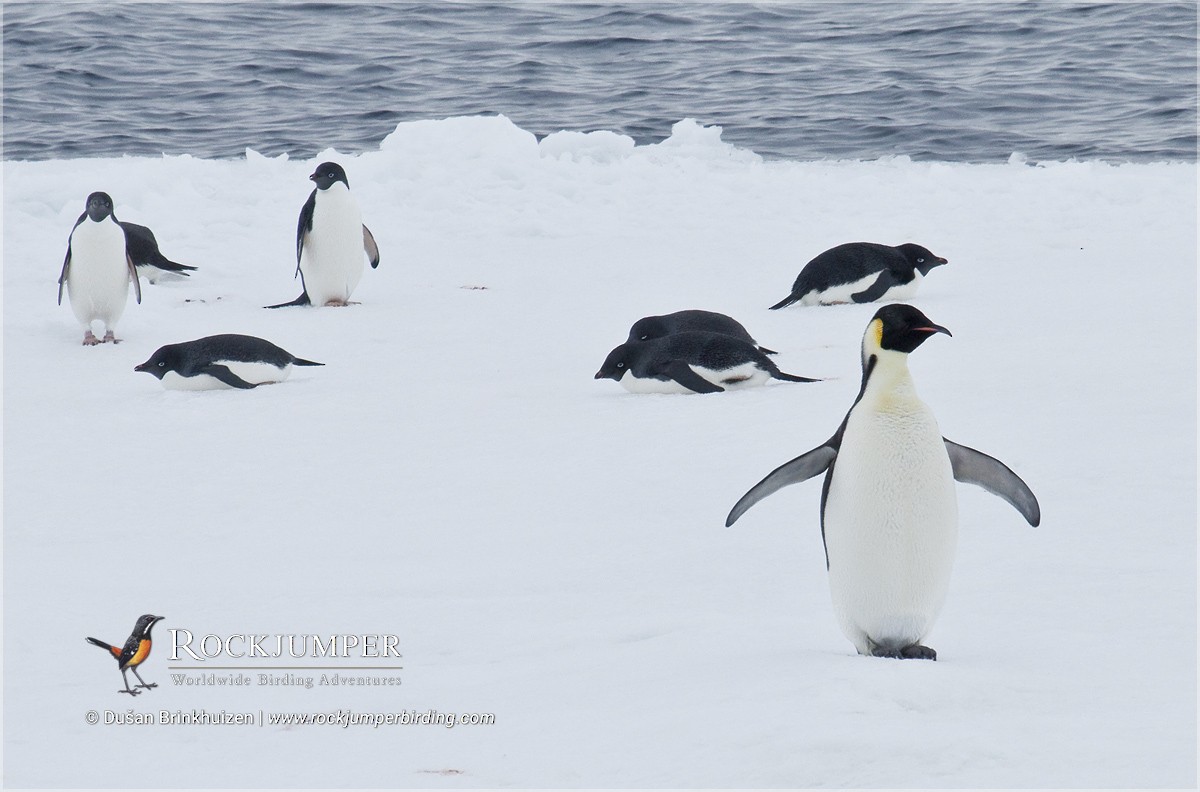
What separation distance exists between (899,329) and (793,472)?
350 millimetres

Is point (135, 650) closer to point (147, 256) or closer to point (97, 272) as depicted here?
point (97, 272)

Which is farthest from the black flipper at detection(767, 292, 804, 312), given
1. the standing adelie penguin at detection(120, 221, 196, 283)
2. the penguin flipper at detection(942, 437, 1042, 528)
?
the penguin flipper at detection(942, 437, 1042, 528)

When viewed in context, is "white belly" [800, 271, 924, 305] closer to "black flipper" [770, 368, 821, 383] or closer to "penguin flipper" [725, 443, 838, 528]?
"black flipper" [770, 368, 821, 383]

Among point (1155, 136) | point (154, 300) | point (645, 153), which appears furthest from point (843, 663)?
point (1155, 136)

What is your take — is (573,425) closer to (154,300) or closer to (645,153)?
(154,300)

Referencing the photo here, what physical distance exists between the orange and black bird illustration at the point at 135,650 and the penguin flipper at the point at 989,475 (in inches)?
64.2

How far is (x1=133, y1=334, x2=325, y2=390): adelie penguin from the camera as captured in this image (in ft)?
16.4

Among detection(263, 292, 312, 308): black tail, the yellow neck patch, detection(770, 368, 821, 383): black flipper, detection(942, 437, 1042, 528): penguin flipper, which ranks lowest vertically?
detection(263, 292, 312, 308): black tail

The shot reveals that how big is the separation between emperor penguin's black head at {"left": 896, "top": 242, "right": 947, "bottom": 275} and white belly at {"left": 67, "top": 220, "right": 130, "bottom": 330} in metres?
3.76

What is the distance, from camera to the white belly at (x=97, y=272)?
587 centimetres

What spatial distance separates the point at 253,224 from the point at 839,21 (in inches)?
482

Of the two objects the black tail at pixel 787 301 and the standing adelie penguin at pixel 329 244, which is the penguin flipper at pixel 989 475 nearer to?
the black tail at pixel 787 301

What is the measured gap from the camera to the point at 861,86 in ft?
50.4

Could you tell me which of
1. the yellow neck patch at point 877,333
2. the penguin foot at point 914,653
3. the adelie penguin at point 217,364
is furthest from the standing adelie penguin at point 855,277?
the penguin foot at point 914,653
